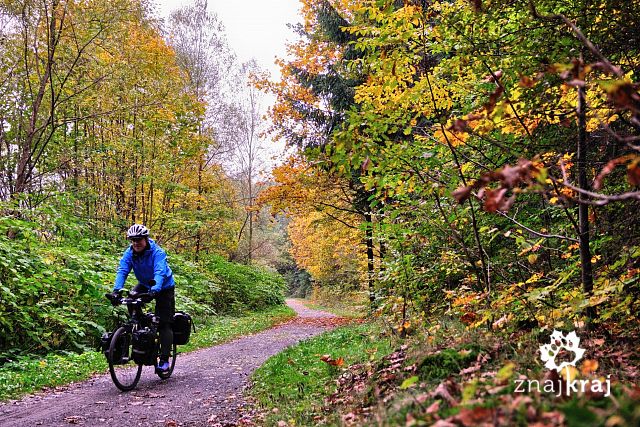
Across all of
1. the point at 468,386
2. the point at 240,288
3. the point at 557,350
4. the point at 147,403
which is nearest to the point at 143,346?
the point at 147,403

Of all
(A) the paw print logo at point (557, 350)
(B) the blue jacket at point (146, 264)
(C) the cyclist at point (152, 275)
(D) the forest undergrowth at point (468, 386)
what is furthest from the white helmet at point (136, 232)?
(A) the paw print logo at point (557, 350)

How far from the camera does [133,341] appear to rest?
6082 mm

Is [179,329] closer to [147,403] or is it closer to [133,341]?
[133,341]

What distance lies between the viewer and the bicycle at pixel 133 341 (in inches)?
231

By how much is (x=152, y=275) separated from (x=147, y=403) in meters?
1.80

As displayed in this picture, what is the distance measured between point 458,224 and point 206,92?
19423 millimetres

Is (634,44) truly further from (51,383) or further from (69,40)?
(69,40)

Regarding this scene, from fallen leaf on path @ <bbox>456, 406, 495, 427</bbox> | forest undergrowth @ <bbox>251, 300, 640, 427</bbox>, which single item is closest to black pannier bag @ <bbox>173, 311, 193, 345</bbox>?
forest undergrowth @ <bbox>251, 300, 640, 427</bbox>

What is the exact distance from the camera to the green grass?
4.40 metres

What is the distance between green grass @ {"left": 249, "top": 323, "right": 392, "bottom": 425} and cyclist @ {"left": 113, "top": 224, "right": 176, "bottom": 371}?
153 cm

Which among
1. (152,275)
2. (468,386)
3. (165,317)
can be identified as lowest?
(165,317)

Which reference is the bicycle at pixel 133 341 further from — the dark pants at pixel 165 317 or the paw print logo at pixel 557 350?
the paw print logo at pixel 557 350

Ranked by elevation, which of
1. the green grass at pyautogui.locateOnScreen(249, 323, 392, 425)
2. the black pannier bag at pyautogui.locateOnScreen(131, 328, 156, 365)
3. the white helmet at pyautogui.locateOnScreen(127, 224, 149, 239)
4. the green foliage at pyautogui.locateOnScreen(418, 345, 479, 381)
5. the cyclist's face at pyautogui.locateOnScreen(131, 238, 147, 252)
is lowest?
the green grass at pyautogui.locateOnScreen(249, 323, 392, 425)

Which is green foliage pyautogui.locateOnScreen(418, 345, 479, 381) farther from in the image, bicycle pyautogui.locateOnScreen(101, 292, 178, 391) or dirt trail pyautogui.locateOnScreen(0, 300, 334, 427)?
bicycle pyautogui.locateOnScreen(101, 292, 178, 391)
